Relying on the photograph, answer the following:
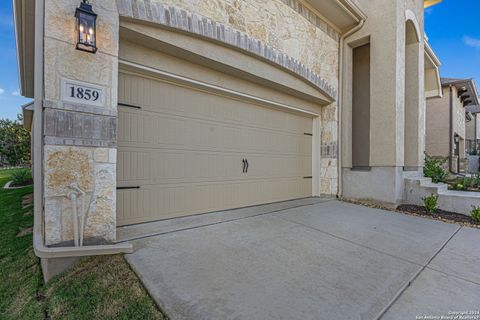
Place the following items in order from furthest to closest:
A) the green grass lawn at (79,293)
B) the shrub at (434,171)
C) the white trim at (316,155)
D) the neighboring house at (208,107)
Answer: the white trim at (316,155) < the shrub at (434,171) < the neighboring house at (208,107) < the green grass lawn at (79,293)

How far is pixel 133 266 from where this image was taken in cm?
213

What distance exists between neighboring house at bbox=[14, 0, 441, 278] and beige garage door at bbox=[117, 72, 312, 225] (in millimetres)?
21

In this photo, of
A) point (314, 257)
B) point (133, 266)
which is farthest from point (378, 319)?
point (133, 266)

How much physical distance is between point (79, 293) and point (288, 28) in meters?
5.13

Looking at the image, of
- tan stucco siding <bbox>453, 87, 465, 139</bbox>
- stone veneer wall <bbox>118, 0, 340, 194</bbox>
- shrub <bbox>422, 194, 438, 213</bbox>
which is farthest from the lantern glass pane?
tan stucco siding <bbox>453, 87, 465, 139</bbox>

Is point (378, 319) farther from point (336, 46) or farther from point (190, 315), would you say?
point (336, 46)

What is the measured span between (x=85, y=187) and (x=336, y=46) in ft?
20.4

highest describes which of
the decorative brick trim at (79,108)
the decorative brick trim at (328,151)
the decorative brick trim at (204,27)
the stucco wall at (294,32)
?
the stucco wall at (294,32)

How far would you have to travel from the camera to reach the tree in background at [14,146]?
78.2 feet

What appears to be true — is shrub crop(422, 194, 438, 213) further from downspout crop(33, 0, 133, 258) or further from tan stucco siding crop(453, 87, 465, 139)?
tan stucco siding crop(453, 87, 465, 139)

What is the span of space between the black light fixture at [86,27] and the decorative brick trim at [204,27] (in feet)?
1.28

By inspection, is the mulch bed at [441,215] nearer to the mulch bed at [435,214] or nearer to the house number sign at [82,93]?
the mulch bed at [435,214]

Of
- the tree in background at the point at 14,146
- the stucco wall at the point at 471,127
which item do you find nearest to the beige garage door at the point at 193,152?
the stucco wall at the point at 471,127

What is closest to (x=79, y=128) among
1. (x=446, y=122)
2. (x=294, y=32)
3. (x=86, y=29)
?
(x=86, y=29)
